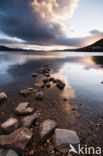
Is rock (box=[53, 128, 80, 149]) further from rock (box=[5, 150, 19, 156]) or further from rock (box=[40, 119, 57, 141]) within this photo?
rock (box=[5, 150, 19, 156])

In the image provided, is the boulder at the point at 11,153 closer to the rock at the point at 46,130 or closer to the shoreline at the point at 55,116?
the shoreline at the point at 55,116

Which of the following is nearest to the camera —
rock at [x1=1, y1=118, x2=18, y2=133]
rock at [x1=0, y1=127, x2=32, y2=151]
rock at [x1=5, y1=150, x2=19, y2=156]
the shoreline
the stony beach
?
rock at [x1=5, y1=150, x2=19, y2=156]

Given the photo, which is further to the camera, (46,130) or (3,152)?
(46,130)

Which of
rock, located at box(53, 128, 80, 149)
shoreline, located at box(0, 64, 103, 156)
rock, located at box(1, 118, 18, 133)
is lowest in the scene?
shoreline, located at box(0, 64, 103, 156)

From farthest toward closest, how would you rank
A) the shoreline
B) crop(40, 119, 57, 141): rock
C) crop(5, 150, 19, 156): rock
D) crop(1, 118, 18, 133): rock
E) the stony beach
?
crop(1, 118, 18, 133): rock
crop(40, 119, 57, 141): rock
the shoreline
the stony beach
crop(5, 150, 19, 156): rock

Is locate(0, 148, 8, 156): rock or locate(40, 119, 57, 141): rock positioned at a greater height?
locate(0, 148, 8, 156): rock

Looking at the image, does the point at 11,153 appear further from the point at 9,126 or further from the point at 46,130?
the point at 46,130

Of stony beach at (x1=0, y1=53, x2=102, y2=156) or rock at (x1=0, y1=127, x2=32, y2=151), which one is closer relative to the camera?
rock at (x1=0, y1=127, x2=32, y2=151)

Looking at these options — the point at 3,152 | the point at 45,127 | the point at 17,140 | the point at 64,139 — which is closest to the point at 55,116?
the point at 45,127

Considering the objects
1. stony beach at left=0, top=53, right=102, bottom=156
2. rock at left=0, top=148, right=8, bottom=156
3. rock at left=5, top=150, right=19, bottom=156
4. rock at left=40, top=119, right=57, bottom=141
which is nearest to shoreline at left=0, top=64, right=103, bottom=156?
stony beach at left=0, top=53, right=102, bottom=156

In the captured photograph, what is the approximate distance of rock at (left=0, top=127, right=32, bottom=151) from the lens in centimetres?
237

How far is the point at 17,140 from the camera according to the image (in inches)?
97.0

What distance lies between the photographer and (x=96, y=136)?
307 centimetres

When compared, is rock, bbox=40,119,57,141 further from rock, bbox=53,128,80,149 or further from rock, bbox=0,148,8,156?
rock, bbox=0,148,8,156
